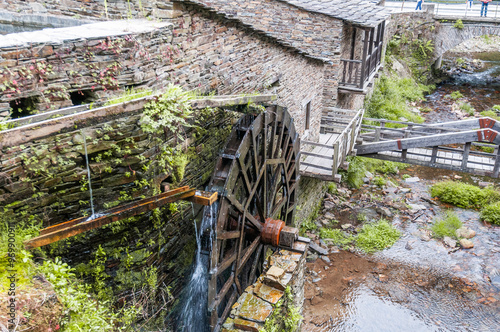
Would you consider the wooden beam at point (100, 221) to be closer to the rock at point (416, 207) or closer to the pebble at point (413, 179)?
the rock at point (416, 207)

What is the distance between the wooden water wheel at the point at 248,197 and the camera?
507cm

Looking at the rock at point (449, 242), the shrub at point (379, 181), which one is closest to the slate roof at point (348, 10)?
the shrub at point (379, 181)

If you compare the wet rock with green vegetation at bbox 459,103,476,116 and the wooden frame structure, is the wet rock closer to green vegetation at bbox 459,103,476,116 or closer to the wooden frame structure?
the wooden frame structure

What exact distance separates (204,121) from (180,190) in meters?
1.15

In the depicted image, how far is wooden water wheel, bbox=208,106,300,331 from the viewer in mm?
5074

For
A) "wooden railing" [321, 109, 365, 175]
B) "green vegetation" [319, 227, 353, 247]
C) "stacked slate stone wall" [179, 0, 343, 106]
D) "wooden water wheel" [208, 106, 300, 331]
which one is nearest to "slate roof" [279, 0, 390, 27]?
"stacked slate stone wall" [179, 0, 343, 106]

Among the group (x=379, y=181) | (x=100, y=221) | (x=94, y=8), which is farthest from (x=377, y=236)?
(x=94, y=8)

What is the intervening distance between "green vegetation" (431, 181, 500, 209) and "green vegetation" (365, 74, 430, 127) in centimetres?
415

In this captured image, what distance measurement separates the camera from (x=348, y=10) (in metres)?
10.9

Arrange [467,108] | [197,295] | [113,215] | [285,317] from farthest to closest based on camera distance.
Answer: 1. [467,108]
2. [197,295]
3. [285,317]
4. [113,215]

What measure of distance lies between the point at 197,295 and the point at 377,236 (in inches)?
240

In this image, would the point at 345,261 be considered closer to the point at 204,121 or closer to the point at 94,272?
the point at 204,121

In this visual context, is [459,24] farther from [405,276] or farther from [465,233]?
[405,276]

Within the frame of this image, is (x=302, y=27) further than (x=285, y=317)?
Yes
